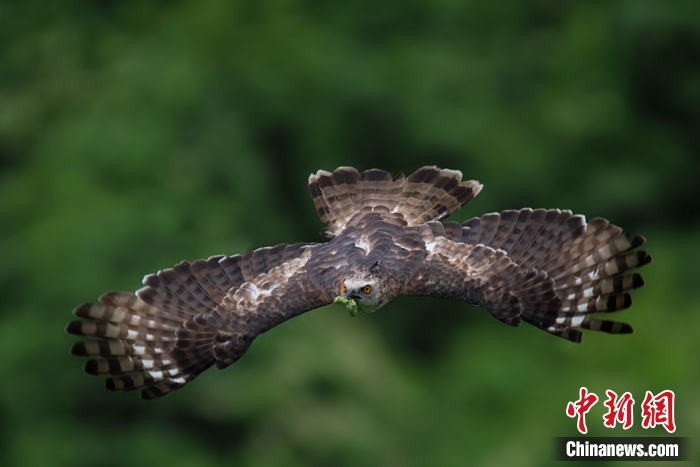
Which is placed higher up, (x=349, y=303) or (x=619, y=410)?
(x=619, y=410)

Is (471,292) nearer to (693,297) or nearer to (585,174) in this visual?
(693,297)

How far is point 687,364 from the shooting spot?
19.3 m

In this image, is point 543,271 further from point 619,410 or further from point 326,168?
point 326,168

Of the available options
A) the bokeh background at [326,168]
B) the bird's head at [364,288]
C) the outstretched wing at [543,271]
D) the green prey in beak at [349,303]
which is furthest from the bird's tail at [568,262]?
the bokeh background at [326,168]

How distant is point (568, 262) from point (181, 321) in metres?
2.98

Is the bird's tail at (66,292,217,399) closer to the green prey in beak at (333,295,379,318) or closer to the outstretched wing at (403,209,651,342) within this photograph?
the green prey in beak at (333,295,379,318)

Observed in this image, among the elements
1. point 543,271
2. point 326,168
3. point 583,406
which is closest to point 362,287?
point 543,271

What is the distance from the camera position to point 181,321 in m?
9.83

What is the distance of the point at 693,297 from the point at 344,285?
1307cm

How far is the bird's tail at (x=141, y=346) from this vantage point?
9.59 m

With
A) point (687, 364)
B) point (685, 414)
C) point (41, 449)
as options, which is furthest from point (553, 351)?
point (41, 449)

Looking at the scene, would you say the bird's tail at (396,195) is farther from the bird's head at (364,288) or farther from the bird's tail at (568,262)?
the bird's head at (364,288)

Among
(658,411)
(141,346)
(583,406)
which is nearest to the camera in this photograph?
(141,346)
